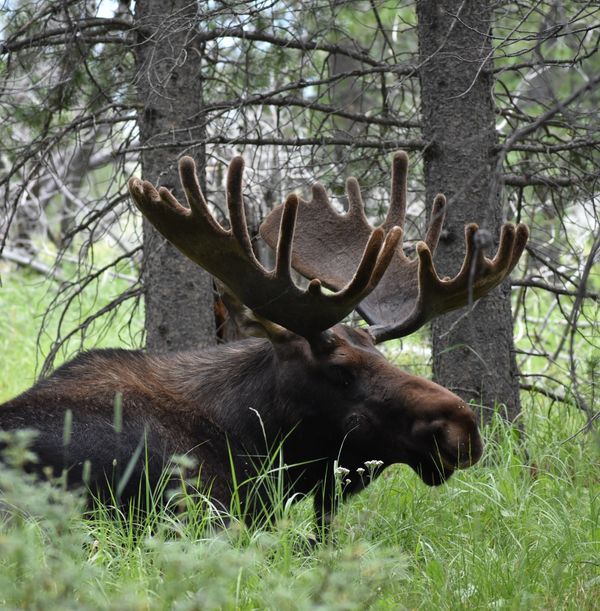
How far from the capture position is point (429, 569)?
156 inches

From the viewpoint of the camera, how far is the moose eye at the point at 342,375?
4621 millimetres

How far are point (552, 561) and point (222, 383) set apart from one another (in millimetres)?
1758

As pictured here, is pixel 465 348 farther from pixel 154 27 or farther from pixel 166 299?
pixel 154 27

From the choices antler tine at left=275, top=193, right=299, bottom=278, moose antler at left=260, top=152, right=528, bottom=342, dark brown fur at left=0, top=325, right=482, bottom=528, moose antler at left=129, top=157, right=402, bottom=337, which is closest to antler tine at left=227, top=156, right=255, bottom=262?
moose antler at left=129, top=157, right=402, bottom=337

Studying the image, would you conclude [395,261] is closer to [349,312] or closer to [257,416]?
[349,312]

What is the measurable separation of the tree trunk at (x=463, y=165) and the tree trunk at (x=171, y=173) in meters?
1.45

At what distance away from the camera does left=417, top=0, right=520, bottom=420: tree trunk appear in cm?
596

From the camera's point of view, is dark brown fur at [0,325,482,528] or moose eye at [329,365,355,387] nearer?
dark brown fur at [0,325,482,528]

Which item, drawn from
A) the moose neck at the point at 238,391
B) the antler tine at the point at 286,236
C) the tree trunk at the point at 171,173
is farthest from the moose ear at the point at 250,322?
the tree trunk at the point at 171,173

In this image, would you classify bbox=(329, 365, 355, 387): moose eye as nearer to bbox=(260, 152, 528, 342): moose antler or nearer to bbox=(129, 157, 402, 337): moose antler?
bbox=(129, 157, 402, 337): moose antler

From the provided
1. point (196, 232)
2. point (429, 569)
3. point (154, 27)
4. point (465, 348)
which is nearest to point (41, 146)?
point (154, 27)

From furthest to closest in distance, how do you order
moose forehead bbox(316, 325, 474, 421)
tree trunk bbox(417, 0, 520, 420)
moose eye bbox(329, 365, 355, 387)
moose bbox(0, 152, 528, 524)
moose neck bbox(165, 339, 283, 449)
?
tree trunk bbox(417, 0, 520, 420)
moose neck bbox(165, 339, 283, 449)
moose eye bbox(329, 365, 355, 387)
moose bbox(0, 152, 528, 524)
moose forehead bbox(316, 325, 474, 421)

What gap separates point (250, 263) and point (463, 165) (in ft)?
6.54

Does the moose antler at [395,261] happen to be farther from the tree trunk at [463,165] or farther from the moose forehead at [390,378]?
the tree trunk at [463,165]
